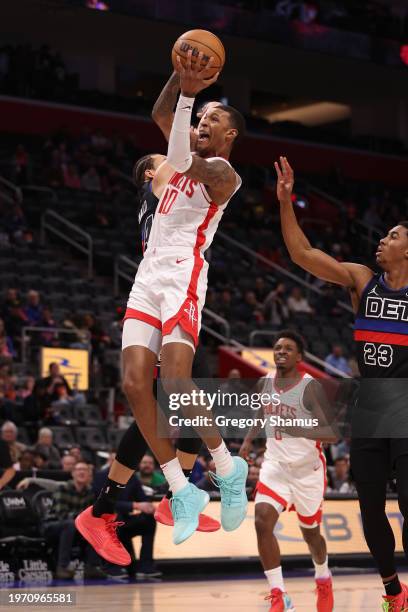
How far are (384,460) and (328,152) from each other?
83.8 feet

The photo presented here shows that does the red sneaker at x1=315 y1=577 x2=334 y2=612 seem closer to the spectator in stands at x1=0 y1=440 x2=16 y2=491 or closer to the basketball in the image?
the spectator in stands at x1=0 y1=440 x2=16 y2=491

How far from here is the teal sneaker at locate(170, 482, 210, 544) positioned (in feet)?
20.3

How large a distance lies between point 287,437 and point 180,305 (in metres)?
4.34

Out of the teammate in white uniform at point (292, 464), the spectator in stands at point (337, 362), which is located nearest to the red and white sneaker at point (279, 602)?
the teammate in white uniform at point (292, 464)

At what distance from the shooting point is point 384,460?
7.11m

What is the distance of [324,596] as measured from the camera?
9.77 m

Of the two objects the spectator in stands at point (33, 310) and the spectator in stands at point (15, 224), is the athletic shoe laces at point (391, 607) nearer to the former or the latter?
the spectator in stands at point (33, 310)

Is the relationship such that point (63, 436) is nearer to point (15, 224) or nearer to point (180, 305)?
point (15, 224)

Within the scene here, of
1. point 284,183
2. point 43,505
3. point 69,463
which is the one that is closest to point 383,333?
point 284,183

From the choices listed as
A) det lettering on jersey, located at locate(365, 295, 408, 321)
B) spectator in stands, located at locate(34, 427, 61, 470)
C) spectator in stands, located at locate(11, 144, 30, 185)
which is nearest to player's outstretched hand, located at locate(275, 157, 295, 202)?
det lettering on jersey, located at locate(365, 295, 408, 321)

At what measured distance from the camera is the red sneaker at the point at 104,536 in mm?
6586

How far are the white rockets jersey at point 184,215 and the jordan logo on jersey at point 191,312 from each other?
34 cm

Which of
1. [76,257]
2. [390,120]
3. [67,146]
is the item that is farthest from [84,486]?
[390,120]

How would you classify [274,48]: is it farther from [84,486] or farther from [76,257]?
[84,486]
